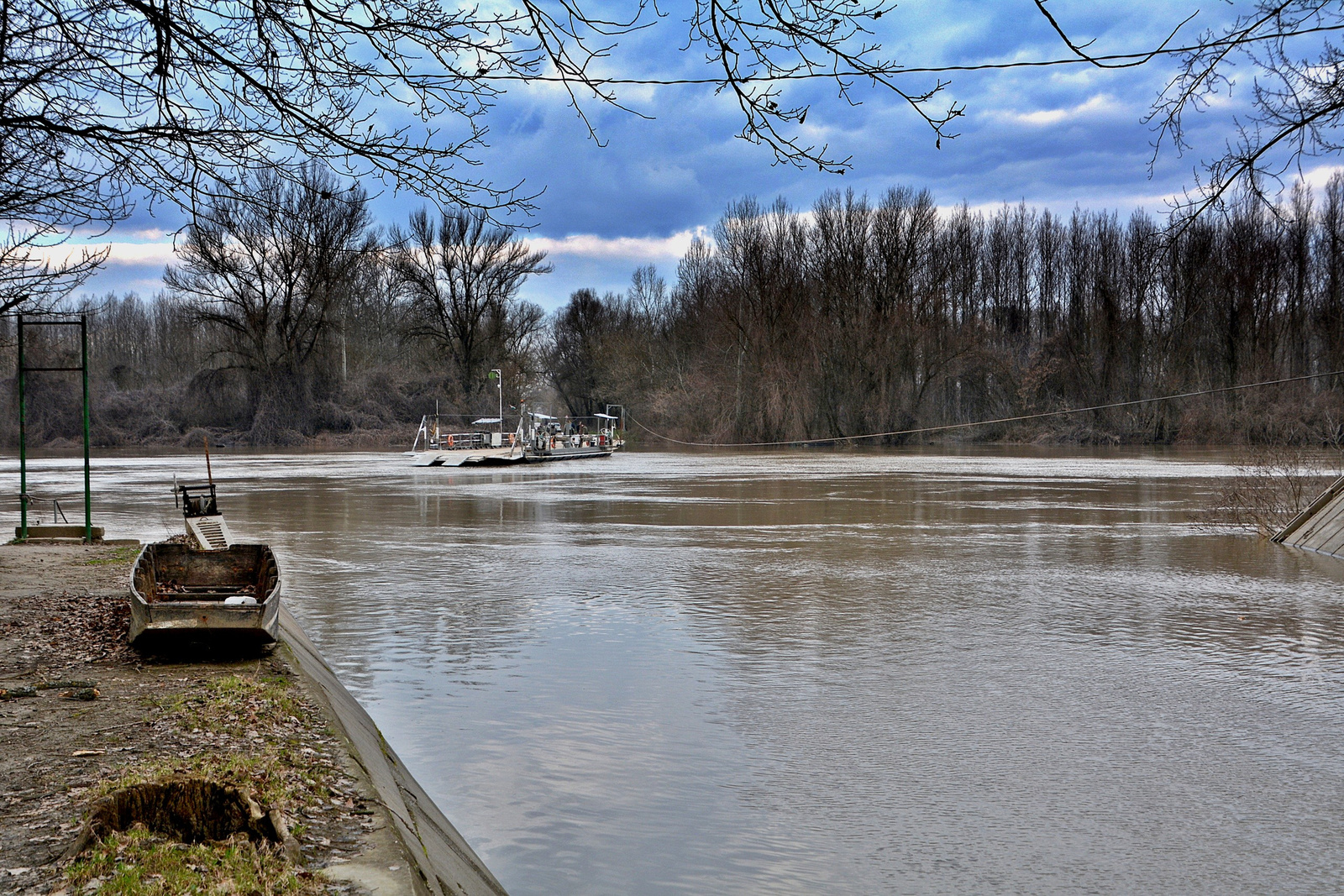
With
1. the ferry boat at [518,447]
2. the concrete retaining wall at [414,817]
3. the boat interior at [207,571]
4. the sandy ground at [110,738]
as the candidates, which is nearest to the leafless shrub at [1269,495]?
the boat interior at [207,571]

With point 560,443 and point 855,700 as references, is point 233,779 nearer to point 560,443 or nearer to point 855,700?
point 855,700

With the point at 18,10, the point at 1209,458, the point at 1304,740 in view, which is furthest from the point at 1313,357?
the point at 18,10

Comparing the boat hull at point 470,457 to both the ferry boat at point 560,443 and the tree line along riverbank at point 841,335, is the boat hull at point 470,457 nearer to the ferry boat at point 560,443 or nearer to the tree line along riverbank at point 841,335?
the ferry boat at point 560,443

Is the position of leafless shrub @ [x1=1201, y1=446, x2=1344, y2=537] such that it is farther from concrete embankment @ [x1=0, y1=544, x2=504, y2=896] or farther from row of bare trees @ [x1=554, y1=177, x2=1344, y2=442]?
row of bare trees @ [x1=554, y1=177, x2=1344, y2=442]

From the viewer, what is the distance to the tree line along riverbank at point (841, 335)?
199ft

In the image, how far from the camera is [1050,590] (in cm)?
1204

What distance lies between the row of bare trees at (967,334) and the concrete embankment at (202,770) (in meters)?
53.2

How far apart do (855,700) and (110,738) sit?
4511 millimetres

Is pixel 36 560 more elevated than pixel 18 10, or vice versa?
pixel 18 10

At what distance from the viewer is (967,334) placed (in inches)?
2516

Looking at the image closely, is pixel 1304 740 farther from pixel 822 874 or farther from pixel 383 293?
pixel 383 293

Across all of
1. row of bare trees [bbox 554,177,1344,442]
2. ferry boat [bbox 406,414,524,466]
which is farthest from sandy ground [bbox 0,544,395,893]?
row of bare trees [bbox 554,177,1344,442]

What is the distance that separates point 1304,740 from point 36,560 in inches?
484

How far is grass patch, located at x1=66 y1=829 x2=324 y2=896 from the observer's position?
3.60 m
